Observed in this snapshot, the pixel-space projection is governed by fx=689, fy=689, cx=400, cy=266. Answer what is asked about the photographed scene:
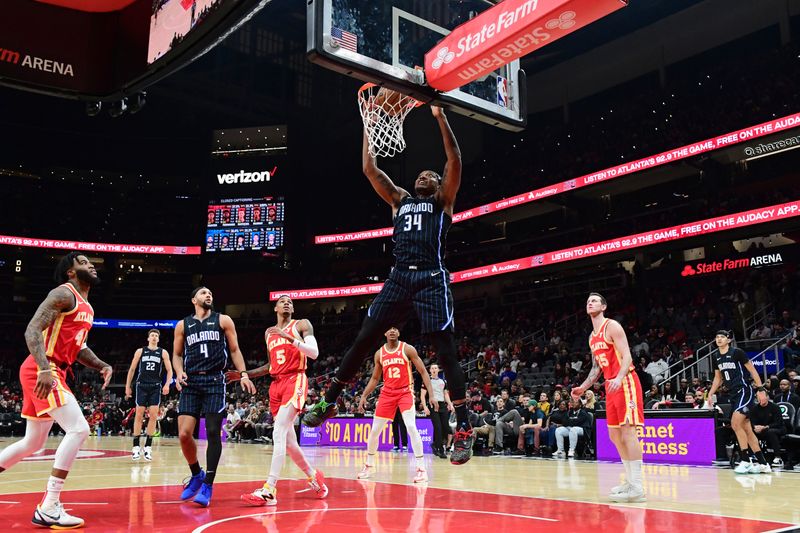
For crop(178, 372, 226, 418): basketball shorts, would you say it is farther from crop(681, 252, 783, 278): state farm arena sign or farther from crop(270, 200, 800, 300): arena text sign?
crop(681, 252, 783, 278): state farm arena sign

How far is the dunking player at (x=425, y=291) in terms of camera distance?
192 inches

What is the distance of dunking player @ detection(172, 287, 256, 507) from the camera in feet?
21.6

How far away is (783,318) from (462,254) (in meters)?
14.6

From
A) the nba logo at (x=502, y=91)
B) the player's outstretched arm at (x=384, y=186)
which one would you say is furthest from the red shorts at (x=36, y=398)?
the nba logo at (x=502, y=91)

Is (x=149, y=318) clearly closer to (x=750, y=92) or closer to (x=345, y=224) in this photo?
(x=345, y=224)

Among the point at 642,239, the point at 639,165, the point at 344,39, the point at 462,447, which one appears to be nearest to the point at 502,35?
the point at 344,39

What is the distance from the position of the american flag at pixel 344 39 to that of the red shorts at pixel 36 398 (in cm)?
342

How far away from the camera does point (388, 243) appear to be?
111 feet

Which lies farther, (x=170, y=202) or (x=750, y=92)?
(x=170, y=202)

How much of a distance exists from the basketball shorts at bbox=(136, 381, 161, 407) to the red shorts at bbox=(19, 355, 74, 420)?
Answer: 24.3 feet

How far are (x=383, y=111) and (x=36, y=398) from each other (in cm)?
377

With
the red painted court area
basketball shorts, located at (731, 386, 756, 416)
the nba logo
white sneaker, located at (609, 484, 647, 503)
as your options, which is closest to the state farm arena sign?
basketball shorts, located at (731, 386, 756, 416)

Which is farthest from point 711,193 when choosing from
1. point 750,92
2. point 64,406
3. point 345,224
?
point 64,406

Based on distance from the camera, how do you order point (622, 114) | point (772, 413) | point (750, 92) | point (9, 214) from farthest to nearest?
point (9, 214), point (622, 114), point (750, 92), point (772, 413)
